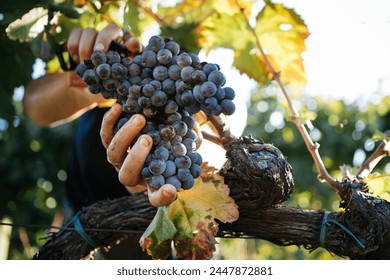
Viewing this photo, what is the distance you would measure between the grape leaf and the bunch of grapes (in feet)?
0.36

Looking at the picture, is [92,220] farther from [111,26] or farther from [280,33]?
[280,33]

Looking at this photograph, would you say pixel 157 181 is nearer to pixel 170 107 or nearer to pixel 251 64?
pixel 170 107

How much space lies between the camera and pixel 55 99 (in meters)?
1.67

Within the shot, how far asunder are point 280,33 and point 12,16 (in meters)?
0.64

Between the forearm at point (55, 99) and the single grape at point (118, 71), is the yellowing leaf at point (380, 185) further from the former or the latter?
the forearm at point (55, 99)

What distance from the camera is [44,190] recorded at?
3799mm

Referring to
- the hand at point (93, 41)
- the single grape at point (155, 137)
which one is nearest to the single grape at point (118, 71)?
the single grape at point (155, 137)

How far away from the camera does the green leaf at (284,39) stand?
135 centimetres

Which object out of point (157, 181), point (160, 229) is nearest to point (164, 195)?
point (157, 181)

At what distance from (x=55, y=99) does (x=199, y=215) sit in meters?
0.79

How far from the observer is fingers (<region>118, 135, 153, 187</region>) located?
926mm

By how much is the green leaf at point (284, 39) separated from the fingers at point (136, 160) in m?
0.57
